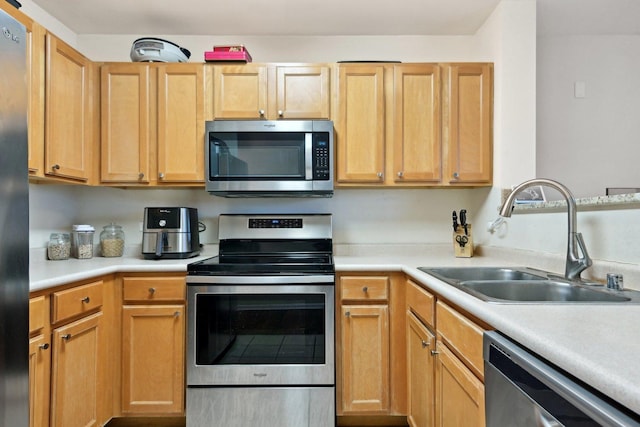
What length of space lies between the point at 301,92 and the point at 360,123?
40 cm

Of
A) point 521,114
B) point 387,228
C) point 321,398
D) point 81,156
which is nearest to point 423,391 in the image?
point 321,398

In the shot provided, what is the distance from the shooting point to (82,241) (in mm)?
2264

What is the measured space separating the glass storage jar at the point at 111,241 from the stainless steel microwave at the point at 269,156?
30.2 inches

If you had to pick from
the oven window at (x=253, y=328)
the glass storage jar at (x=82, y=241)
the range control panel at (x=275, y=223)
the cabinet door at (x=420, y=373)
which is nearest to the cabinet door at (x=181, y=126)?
the range control panel at (x=275, y=223)

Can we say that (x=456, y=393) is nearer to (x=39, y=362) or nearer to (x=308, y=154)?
(x=308, y=154)

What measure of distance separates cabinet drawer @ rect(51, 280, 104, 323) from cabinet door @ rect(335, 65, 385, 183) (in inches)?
55.7

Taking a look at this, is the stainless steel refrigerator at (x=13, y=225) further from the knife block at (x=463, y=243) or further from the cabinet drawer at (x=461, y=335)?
the knife block at (x=463, y=243)

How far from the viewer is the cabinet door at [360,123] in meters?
2.26

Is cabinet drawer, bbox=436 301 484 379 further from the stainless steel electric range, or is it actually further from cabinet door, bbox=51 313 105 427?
cabinet door, bbox=51 313 105 427

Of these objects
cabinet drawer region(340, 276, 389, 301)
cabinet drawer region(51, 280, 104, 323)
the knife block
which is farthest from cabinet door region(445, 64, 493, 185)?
cabinet drawer region(51, 280, 104, 323)

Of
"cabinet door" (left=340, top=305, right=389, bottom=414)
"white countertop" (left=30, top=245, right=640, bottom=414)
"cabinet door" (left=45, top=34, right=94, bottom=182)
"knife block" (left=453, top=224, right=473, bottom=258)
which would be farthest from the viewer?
"knife block" (left=453, top=224, right=473, bottom=258)

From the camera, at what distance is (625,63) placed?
2.50 m

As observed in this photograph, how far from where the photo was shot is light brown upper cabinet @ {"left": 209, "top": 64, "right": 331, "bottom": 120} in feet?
7.41

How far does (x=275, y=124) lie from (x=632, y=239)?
5.65ft
